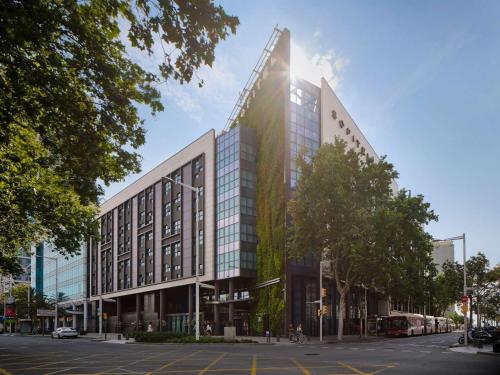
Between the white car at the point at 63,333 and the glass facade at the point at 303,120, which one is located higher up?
the glass facade at the point at 303,120

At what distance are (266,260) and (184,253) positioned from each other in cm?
1355

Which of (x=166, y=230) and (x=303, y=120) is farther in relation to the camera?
(x=166, y=230)

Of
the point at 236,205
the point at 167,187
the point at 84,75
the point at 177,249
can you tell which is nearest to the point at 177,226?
the point at 177,249

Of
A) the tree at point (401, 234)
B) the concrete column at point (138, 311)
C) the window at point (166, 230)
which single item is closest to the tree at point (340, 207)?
the tree at point (401, 234)

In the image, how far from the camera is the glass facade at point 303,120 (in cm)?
5044

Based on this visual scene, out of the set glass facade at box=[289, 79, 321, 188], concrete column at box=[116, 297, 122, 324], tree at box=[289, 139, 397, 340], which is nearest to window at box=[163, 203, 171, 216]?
glass facade at box=[289, 79, 321, 188]

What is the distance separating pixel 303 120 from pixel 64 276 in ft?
240

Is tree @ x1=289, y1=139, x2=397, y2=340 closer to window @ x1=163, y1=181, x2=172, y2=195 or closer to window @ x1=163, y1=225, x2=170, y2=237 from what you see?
window @ x1=163, y1=225, x2=170, y2=237

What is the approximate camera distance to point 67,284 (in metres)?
101

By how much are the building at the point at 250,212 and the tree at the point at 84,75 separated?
30635 millimetres

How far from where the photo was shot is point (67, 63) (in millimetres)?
10906

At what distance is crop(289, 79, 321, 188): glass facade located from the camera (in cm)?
5044

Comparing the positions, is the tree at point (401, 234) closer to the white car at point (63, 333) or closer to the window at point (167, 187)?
the window at point (167, 187)

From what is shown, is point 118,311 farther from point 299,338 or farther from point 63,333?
point 299,338
